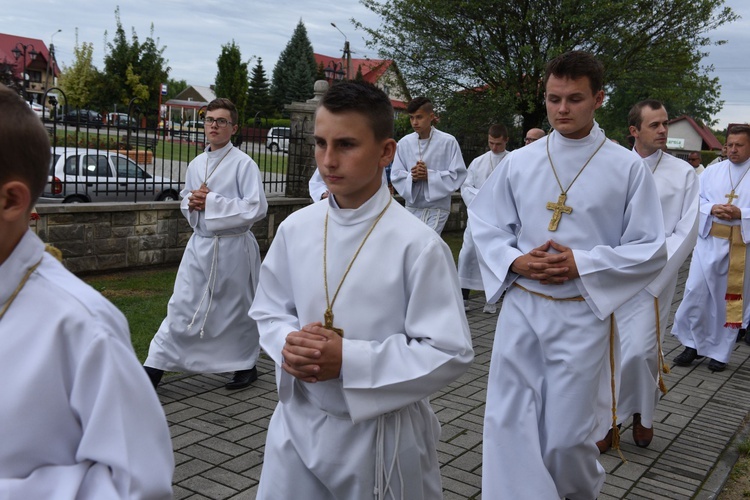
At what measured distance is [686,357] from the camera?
27.7ft

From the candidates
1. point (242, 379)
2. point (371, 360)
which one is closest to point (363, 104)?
point (371, 360)

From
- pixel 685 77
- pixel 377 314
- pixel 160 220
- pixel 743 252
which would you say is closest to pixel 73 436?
pixel 377 314

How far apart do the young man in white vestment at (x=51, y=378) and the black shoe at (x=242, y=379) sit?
498cm

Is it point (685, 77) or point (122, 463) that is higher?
point (685, 77)

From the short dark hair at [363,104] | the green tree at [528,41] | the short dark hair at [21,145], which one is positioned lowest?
the short dark hair at [21,145]

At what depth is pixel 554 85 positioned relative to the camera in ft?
14.5

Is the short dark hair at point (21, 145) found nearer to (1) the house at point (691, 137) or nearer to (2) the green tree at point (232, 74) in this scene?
(2) the green tree at point (232, 74)

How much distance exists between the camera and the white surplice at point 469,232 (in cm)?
1038

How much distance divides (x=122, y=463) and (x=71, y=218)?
29.2 feet

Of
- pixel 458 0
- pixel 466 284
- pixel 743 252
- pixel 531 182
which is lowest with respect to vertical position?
pixel 466 284

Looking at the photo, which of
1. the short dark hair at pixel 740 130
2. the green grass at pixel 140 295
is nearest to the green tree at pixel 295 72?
the green grass at pixel 140 295

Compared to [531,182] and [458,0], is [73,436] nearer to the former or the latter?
[531,182]

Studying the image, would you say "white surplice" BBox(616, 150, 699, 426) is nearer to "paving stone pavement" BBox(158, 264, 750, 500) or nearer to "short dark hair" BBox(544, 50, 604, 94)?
"paving stone pavement" BBox(158, 264, 750, 500)

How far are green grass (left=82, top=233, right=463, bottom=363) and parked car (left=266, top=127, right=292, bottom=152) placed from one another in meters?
2.56
